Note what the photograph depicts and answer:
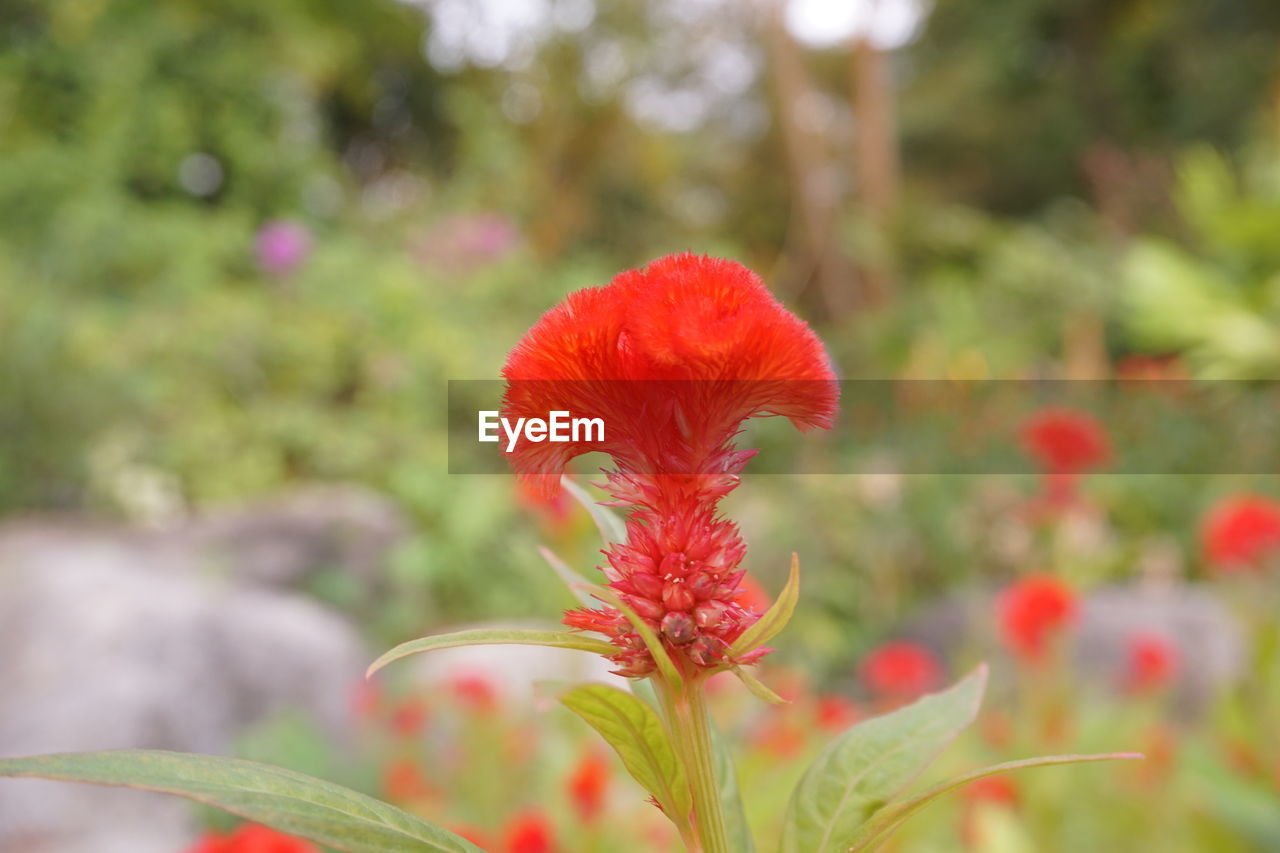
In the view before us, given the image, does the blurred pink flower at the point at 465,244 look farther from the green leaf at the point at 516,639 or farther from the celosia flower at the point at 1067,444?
the green leaf at the point at 516,639

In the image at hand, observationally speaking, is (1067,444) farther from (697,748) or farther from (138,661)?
(138,661)

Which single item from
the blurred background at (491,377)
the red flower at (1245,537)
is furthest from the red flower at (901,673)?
the red flower at (1245,537)

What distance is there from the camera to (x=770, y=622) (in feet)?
1.23

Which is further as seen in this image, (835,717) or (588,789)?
(835,717)

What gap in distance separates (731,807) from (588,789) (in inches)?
32.5

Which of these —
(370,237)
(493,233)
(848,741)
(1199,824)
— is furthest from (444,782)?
(370,237)

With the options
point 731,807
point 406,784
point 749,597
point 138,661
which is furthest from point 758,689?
point 138,661

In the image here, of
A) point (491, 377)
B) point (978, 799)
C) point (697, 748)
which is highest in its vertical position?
point (491, 377)

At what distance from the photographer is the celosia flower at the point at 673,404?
36 cm

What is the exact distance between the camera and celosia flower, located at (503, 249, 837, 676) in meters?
0.36

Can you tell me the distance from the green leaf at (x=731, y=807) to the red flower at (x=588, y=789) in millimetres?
→ 811

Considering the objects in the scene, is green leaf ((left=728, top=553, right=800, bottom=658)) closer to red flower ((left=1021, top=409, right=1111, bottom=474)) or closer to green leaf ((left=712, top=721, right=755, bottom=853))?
green leaf ((left=712, top=721, right=755, bottom=853))

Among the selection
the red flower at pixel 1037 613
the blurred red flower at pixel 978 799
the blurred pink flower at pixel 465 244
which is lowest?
the blurred red flower at pixel 978 799

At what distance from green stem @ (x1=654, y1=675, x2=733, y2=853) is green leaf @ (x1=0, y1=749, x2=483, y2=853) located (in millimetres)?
87
